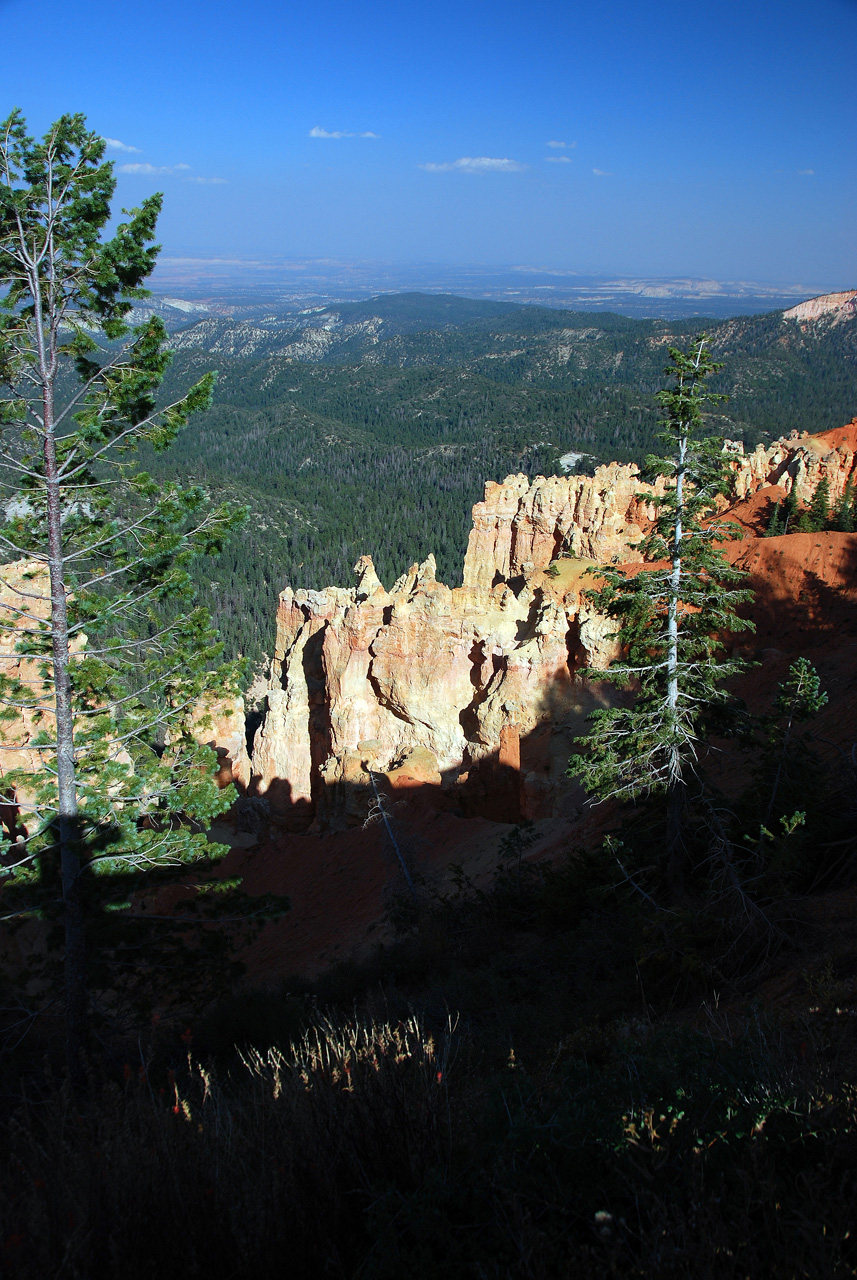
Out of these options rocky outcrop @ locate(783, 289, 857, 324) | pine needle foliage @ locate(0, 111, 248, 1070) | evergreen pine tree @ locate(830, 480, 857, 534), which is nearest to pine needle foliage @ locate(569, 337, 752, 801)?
pine needle foliage @ locate(0, 111, 248, 1070)

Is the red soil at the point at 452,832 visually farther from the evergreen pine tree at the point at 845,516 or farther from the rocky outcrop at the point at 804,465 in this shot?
the rocky outcrop at the point at 804,465

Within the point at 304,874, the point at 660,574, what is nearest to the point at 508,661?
the point at 304,874

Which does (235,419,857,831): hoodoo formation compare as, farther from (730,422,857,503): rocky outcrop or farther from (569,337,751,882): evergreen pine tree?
(730,422,857,503): rocky outcrop

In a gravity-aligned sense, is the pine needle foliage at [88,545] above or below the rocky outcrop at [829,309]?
below

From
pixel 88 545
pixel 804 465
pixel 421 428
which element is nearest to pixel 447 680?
pixel 88 545

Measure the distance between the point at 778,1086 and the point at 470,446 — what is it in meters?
123

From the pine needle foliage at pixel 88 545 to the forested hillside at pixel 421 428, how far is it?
48040 mm

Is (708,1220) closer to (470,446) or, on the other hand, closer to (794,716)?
(794,716)

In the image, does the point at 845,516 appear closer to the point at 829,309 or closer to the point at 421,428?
the point at 421,428

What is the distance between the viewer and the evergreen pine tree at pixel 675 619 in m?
7.94

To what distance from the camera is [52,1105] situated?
4262mm

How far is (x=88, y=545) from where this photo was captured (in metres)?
7.51

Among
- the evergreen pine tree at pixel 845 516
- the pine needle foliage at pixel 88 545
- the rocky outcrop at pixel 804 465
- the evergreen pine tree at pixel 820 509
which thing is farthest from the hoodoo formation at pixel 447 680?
the pine needle foliage at pixel 88 545

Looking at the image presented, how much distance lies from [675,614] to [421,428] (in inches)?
5469
